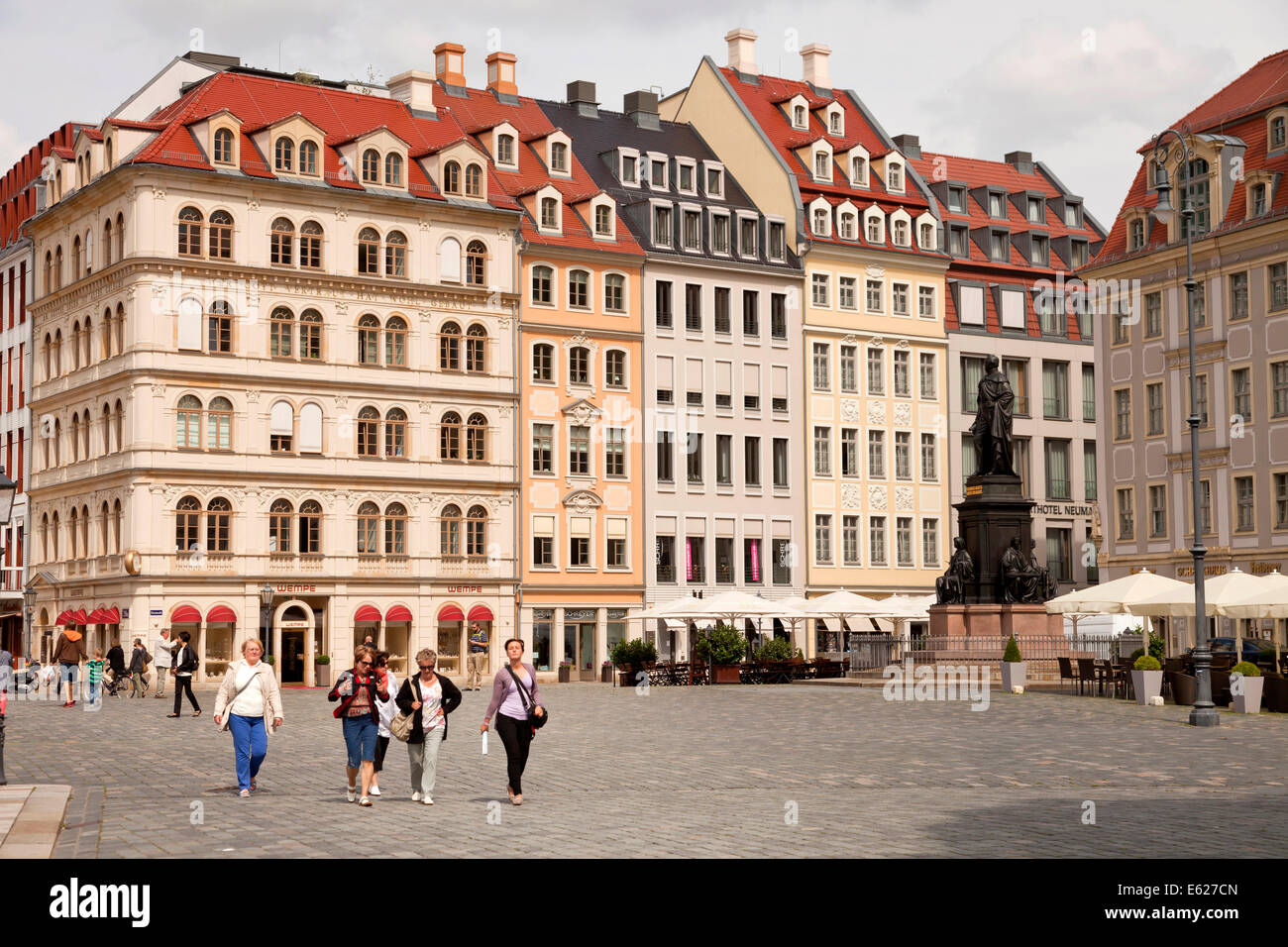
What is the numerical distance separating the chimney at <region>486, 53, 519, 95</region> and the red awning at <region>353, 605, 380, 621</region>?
23.3 metres

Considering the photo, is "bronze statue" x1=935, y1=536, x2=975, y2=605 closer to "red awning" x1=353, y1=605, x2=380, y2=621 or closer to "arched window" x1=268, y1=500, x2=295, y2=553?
"red awning" x1=353, y1=605, x2=380, y2=621

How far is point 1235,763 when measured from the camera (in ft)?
79.7

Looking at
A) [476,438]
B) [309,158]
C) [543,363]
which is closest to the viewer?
[309,158]

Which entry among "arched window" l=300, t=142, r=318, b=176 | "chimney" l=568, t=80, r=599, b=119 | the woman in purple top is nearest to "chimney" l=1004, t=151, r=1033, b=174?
"chimney" l=568, t=80, r=599, b=119

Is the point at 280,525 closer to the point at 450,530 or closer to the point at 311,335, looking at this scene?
the point at 450,530

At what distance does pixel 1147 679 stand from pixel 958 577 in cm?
826

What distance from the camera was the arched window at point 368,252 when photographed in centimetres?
6469

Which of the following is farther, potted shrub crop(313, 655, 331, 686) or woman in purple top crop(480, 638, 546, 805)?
potted shrub crop(313, 655, 331, 686)

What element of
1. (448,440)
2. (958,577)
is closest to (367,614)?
(448,440)

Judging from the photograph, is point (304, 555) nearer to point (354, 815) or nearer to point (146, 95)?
point (146, 95)

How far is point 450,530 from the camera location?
66.0m

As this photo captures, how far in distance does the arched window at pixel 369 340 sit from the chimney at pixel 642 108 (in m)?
18.2

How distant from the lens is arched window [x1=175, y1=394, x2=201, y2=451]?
60688 mm

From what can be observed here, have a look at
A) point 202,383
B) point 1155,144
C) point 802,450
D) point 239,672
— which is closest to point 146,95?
point 202,383
